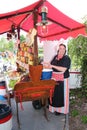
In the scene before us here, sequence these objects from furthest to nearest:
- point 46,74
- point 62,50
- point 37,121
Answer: point 37,121, point 62,50, point 46,74

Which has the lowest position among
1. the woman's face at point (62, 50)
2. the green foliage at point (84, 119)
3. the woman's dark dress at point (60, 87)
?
the green foliage at point (84, 119)

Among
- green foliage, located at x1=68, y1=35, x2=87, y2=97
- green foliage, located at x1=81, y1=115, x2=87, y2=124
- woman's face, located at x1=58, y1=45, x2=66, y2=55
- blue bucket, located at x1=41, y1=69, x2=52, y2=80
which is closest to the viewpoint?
blue bucket, located at x1=41, y1=69, x2=52, y2=80

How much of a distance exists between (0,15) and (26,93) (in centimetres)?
143

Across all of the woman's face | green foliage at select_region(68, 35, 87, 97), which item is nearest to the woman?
the woman's face

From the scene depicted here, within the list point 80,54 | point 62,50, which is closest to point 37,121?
point 62,50

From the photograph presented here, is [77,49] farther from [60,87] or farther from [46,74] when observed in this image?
[46,74]

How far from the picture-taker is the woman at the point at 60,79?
5098 mm

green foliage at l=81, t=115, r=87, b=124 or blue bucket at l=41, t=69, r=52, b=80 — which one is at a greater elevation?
blue bucket at l=41, t=69, r=52, b=80

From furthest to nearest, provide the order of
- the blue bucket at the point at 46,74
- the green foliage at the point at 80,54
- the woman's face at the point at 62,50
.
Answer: the green foliage at the point at 80,54 < the woman's face at the point at 62,50 < the blue bucket at the point at 46,74

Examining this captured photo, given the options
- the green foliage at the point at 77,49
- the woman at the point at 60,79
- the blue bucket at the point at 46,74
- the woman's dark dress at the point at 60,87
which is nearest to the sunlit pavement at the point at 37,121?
the woman at the point at 60,79

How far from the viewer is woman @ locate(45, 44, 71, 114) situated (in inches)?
201

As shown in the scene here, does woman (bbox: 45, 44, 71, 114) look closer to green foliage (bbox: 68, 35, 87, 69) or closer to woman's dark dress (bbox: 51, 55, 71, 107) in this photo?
woman's dark dress (bbox: 51, 55, 71, 107)

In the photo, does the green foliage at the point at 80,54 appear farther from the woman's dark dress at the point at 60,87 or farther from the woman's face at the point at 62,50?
the woman's face at the point at 62,50

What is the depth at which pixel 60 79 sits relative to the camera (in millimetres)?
5195
